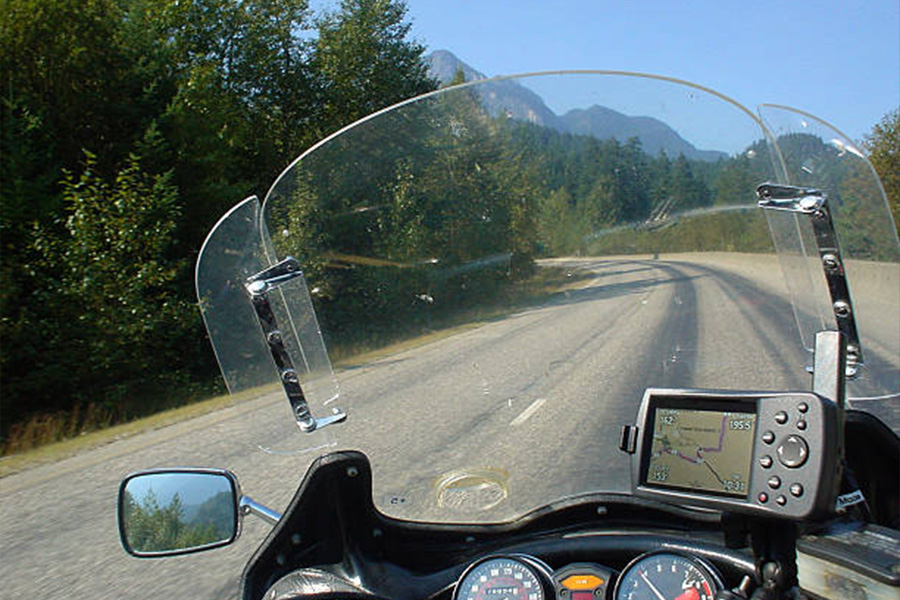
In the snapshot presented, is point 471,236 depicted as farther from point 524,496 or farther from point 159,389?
point 159,389

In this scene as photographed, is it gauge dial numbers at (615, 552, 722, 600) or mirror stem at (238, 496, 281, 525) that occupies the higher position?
mirror stem at (238, 496, 281, 525)

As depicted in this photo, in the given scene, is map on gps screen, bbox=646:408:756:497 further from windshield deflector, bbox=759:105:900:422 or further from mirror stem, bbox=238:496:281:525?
mirror stem, bbox=238:496:281:525

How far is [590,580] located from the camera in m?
1.97

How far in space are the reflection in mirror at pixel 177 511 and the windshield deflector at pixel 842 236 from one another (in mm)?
1567

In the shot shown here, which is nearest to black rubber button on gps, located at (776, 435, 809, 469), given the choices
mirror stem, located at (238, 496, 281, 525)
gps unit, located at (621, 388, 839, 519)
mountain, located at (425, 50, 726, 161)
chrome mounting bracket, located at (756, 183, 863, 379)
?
gps unit, located at (621, 388, 839, 519)

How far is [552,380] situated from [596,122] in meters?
0.66

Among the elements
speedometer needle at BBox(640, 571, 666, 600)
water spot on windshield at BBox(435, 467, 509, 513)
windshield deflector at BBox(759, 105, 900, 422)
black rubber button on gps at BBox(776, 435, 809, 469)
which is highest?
windshield deflector at BBox(759, 105, 900, 422)

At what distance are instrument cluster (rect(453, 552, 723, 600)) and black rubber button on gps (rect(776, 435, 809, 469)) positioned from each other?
35 centimetres

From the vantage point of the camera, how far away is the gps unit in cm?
164

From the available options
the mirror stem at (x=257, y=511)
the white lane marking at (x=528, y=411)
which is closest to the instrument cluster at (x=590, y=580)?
the white lane marking at (x=528, y=411)

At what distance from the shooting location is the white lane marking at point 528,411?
211cm

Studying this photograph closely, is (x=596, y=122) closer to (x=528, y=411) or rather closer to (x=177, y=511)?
(x=528, y=411)

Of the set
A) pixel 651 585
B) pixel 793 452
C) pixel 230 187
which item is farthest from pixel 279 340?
pixel 230 187

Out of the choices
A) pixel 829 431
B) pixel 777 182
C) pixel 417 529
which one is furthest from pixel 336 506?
pixel 777 182
